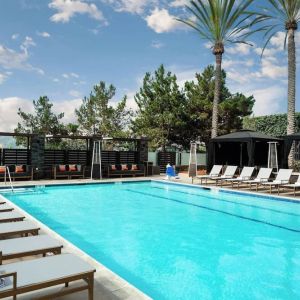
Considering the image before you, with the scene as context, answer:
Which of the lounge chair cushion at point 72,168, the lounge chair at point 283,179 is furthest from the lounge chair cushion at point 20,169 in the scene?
the lounge chair at point 283,179

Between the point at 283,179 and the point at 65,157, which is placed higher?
the point at 65,157

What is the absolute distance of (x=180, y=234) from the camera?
26.8 feet

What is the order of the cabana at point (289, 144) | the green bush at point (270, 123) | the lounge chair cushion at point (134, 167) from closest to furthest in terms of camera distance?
1. the cabana at point (289, 144)
2. the lounge chair cushion at point (134, 167)
3. the green bush at point (270, 123)

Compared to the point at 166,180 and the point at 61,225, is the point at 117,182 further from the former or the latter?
the point at 61,225

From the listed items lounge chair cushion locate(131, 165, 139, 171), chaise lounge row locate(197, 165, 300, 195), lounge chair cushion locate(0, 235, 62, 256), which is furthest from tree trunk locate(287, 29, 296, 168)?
lounge chair cushion locate(0, 235, 62, 256)

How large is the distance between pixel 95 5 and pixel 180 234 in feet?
54.4

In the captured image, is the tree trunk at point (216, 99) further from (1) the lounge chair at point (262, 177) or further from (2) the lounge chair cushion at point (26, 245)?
(2) the lounge chair cushion at point (26, 245)

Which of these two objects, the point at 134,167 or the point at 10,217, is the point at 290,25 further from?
the point at 10,217

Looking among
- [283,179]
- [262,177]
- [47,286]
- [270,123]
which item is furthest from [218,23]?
[47,286]

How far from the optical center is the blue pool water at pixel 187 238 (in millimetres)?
5340

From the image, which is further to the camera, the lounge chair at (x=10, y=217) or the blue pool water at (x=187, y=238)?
the lounge chair at (x=10, y=217)

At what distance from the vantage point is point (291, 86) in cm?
1922

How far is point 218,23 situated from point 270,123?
9.46 meters

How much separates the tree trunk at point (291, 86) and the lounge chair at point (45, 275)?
57.0ft
